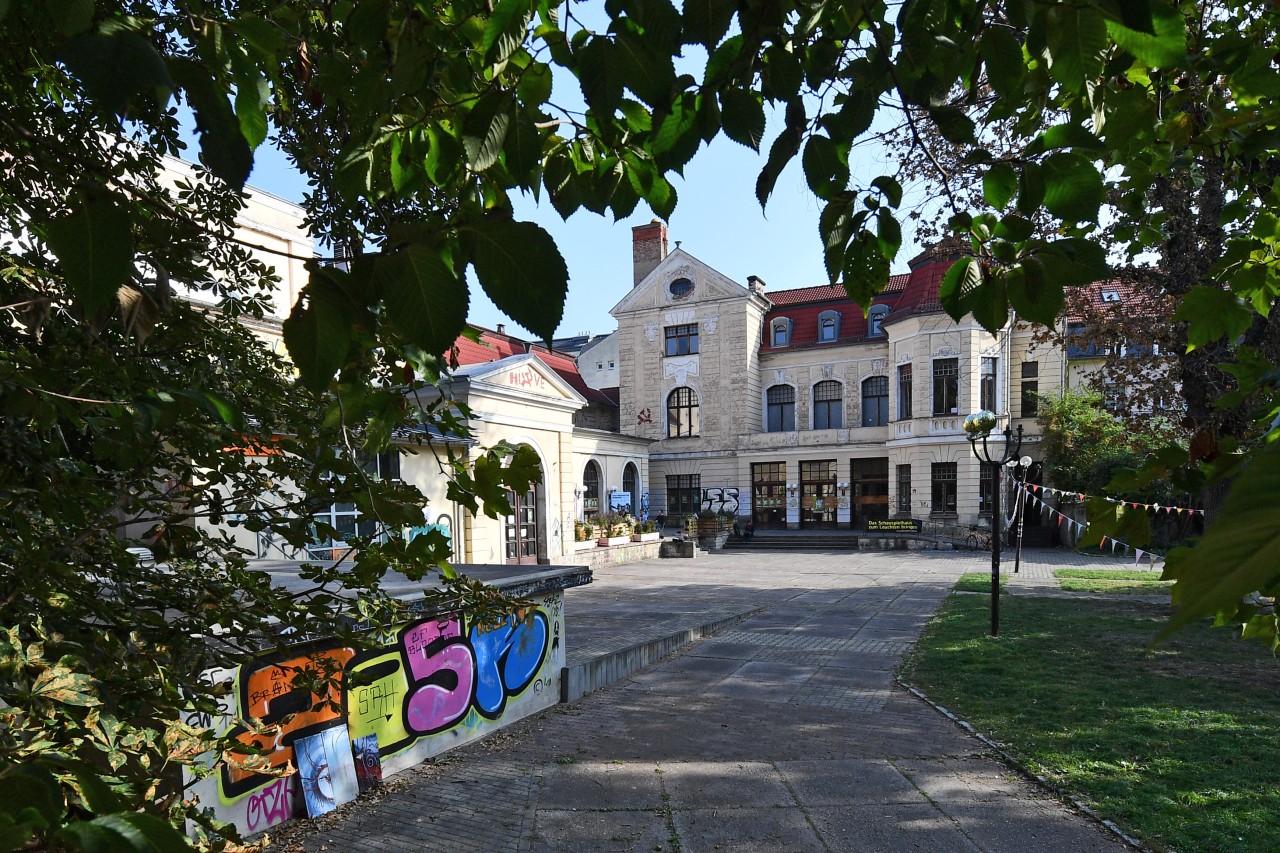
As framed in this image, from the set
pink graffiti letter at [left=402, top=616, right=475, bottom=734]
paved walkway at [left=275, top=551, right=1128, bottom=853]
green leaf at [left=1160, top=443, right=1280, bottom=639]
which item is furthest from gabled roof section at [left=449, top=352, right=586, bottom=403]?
green leaf at [left=1160, top=443, right=1280, bottom=639]

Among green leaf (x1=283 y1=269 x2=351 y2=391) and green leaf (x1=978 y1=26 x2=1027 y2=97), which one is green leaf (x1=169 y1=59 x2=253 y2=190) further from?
green leaf (x1=978 y1=26 x2=1027 y2=97)

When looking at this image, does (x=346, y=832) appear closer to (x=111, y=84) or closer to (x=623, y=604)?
(x=111, y=84)

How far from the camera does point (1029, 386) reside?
96.6 feet

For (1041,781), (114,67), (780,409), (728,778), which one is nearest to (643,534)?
(780,409)

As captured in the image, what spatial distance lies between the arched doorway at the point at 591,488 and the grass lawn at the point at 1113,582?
1579 centimetres

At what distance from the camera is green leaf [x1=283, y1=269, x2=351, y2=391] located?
3.89 feet

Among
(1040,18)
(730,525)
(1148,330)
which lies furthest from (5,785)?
(730,525)

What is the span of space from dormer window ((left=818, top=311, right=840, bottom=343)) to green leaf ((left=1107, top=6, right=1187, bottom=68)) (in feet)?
107

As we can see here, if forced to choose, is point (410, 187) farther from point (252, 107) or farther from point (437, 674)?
point (437, 674)

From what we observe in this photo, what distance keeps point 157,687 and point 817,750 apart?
5.62 m

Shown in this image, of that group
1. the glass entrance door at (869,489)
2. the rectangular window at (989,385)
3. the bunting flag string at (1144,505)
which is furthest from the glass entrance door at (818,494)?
the bunting flag string at (1144,505)

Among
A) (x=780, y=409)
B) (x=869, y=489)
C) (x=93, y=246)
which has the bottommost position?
(x=869, y=489)

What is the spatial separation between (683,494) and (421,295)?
34.7 meters

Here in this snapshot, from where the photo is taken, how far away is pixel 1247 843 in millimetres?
4539
